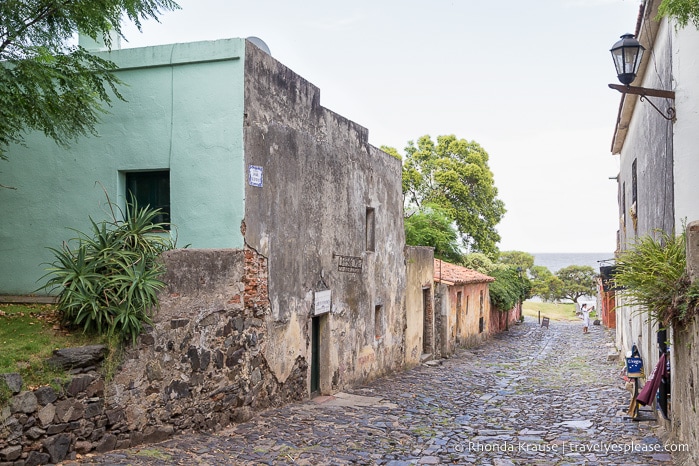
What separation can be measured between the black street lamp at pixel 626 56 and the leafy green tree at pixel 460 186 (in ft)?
91.8

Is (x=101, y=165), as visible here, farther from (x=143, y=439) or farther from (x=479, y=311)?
(x=479, y=311)

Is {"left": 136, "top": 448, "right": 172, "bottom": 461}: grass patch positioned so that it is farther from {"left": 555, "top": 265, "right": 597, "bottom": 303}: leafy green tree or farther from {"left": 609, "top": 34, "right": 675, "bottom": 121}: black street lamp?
{"left": 555, "top": 265, "right": 597, "bottom": 303}: leafy green tree

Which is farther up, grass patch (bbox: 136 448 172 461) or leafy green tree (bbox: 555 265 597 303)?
leafy green tree (bbox: 555 265 597 303)

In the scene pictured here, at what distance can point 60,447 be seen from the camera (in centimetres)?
686

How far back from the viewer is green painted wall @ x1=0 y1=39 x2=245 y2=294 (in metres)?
9.77

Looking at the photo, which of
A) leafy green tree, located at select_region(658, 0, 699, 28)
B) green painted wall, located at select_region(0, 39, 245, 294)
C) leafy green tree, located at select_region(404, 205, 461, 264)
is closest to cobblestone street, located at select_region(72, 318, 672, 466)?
green painted wall, located at select_region(0, 39, 245, 294)

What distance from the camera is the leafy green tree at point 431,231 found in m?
27.5

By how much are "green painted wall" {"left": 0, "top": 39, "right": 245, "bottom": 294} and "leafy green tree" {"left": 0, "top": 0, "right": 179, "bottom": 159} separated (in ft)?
1.90

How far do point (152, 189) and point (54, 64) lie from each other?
2.44 meters

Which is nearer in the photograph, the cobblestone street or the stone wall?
the stone wall

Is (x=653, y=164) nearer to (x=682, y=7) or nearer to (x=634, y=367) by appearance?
(x=634, y=367)

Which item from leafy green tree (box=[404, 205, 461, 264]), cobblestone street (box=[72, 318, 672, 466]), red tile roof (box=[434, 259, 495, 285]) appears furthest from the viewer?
leafy green tree (box=[404, 205, 461, 264])

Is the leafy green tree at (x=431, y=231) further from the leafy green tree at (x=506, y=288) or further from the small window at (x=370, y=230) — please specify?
the small window at (x=370, y=230)

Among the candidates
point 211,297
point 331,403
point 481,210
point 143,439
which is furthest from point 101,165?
point 481,210
